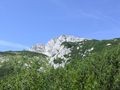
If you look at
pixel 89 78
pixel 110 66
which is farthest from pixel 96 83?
pixel 110 66

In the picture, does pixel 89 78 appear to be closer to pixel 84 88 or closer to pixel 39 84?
pixel 84 88

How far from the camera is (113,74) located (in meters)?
130

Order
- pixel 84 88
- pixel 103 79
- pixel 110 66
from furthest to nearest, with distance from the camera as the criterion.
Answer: pixel 110 66 → pixel 103 79 → pixel 84 88

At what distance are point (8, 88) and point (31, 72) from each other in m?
19.0

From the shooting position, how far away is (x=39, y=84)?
113188mm

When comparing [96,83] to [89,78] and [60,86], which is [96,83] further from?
[60,86]

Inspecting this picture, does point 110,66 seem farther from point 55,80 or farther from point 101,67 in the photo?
point 55,80

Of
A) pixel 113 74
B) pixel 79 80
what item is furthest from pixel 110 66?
pixel 79 80

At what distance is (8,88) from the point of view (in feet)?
430

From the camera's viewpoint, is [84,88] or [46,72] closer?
[84,88]

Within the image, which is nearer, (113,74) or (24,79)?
(24,79)

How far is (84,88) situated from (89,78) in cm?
343

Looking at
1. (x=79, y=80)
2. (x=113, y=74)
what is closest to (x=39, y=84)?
(x=79, y=80)

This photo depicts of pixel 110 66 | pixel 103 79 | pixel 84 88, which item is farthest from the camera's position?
pixel 110 66
